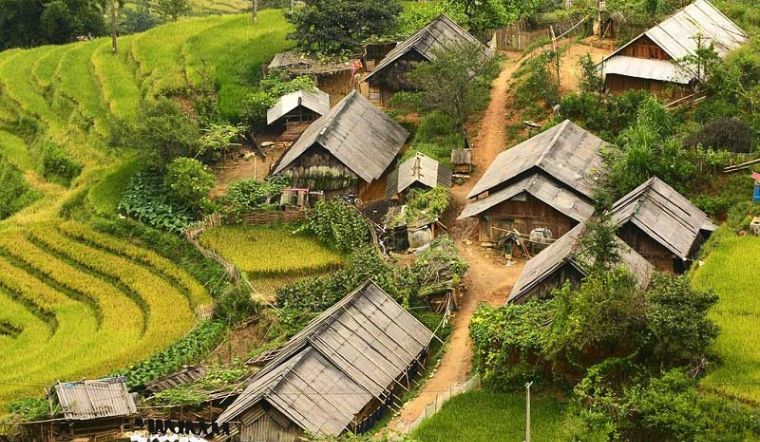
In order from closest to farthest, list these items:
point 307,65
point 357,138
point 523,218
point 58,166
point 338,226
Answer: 1. point 523,218
2. point 338,226
3. point 357,138
4. point 58,166
5. point 307,65

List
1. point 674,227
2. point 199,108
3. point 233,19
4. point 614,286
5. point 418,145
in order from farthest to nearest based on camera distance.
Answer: point 233,19, point 199,108, point 418,145, point 674,227, point 614,286

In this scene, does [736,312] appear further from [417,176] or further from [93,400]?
[93,400]

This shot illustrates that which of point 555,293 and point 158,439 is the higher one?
point 555,293

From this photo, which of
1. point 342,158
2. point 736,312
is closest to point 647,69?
point 342,158

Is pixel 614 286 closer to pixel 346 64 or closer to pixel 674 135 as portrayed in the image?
pixel 674 135

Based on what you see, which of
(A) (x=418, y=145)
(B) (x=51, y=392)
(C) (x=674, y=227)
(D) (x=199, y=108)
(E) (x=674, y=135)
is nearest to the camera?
(B) (x=51, y=392)

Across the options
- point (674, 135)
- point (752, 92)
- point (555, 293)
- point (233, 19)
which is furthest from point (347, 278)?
point (233, 19)
